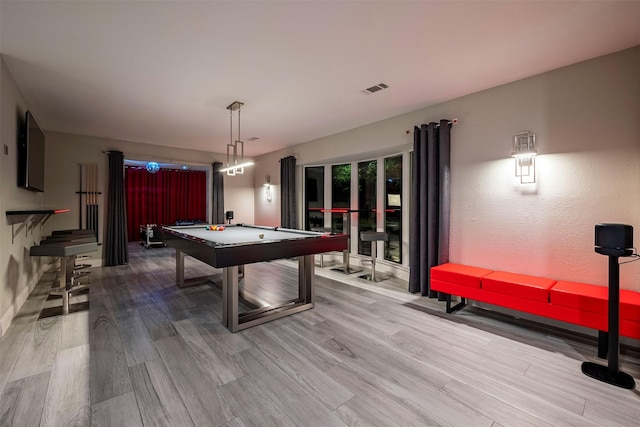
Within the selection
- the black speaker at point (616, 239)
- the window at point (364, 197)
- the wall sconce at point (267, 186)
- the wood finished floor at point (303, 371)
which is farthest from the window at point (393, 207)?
the wall sconce at point (267, 186)

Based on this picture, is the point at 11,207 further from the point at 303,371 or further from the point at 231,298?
the point at 303,371

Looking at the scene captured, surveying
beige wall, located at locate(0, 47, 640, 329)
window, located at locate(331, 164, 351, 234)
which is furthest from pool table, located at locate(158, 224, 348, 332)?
window, located at locate(331, 164, 351, 234)

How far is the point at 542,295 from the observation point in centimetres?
257

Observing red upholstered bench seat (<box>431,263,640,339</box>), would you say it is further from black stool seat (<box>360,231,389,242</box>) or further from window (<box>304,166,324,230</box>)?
window (<box>304,166,324,230</box>)

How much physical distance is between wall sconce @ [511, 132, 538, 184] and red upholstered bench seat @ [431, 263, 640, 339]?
1.07 m

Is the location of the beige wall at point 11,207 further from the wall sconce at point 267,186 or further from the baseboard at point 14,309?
the wall sconce at point 267,186

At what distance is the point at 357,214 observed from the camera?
5773mm

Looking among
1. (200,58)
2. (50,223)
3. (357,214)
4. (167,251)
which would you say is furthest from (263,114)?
(167,251)

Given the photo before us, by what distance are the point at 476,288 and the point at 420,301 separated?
2.66 ft

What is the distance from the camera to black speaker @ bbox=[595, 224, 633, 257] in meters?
2.01

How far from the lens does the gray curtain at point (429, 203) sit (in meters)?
3.65

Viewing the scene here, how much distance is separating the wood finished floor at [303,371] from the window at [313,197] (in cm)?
335

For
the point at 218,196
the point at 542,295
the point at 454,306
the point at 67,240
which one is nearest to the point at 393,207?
the point at 454,306

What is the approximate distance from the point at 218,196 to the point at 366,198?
13.0ft
